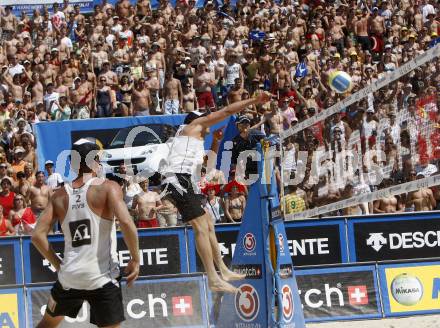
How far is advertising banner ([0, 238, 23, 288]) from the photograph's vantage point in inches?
476

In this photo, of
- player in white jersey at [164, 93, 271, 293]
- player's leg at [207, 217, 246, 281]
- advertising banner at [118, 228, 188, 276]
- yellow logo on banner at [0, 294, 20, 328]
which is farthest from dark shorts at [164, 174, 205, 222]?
yellow logo on banner at [0, 294, 20, 328]

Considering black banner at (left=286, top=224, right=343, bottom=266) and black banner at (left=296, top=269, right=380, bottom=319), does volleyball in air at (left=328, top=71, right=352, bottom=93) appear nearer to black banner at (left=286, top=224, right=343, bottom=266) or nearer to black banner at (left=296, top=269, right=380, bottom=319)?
black banner at (left=286, top=224, right=343, bottom=266)

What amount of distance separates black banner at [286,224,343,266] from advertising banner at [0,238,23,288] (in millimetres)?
3442

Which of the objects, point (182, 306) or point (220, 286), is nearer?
point (220, 286)

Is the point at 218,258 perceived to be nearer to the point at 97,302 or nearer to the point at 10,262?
the point at 97,302

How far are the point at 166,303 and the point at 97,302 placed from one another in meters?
5.10

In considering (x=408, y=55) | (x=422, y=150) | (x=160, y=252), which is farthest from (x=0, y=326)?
(x=408, y=55)

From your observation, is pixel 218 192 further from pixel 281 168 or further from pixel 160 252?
pixel 281 168

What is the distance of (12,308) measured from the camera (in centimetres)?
1198

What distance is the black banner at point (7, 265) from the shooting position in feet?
39.7

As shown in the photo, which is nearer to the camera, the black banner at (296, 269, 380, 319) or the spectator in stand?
the black banner at (296, 269, 380, 319)

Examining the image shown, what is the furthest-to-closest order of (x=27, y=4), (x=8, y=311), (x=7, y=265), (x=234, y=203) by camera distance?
1. (x=27, y=4)
2. (x=234, y=203)
3. (x=7, y=265)
4. (x=8, y=311)

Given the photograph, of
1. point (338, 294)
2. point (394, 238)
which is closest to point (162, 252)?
point (338, 294)

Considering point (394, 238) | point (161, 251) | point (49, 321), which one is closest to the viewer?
point (49, 321)
